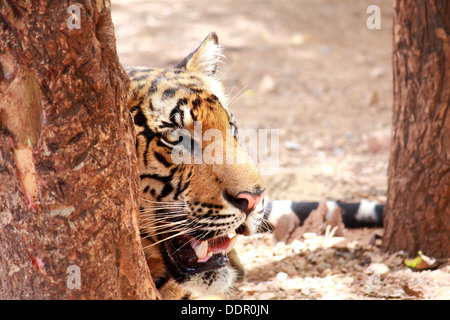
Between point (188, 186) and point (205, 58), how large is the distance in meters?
0.96

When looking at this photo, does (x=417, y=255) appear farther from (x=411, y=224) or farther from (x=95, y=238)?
(x=95, y=238)

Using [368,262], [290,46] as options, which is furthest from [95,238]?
[290,46]

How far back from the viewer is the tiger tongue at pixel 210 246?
2.62 meters

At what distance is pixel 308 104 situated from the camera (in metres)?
7.68

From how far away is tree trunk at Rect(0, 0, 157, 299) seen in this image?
1.61 metres

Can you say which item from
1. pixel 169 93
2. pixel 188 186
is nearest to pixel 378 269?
pixel 188 186

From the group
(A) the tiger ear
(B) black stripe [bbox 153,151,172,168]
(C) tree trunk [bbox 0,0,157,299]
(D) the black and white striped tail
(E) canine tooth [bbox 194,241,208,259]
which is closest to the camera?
(C) tree trunk [bbox 0,0,157,299]

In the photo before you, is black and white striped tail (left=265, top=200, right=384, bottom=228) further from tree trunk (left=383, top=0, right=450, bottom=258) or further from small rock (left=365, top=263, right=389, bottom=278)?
small rock (left=365, top=263, right=389, bottom=278)

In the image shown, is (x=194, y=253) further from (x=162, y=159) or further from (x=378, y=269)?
(x=378, y=269)

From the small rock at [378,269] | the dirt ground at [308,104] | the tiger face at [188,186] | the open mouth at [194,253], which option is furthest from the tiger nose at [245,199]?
the small rock at [378,269]

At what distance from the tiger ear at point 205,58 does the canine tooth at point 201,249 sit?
1027 mm

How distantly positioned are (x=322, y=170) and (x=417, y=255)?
2072mm

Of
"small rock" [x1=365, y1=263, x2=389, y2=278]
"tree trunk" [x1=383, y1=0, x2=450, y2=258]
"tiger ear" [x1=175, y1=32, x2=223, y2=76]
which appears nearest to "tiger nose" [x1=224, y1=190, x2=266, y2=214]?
"tiger ear" [x1=175, y1=32, x2=223, y2=76]

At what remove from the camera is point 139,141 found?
2.49 m
